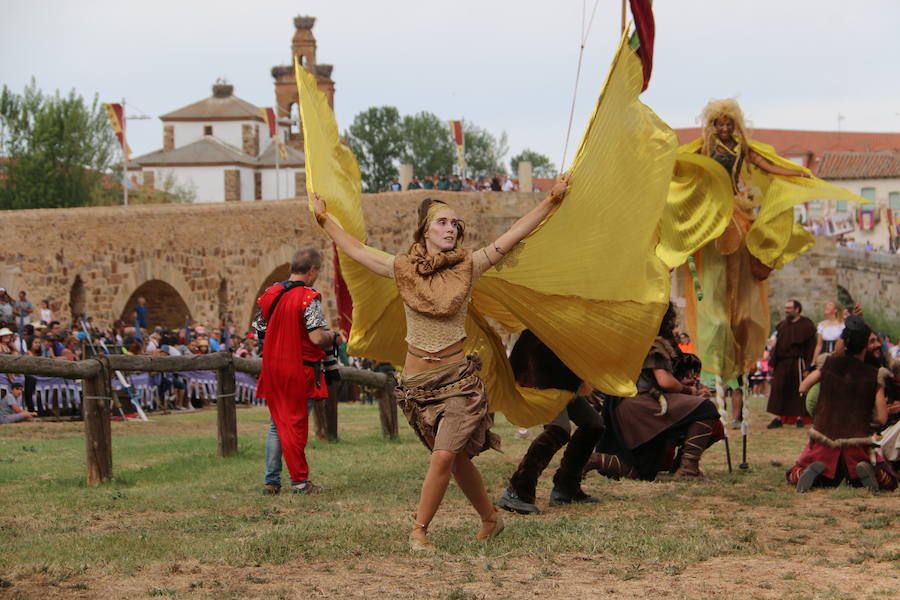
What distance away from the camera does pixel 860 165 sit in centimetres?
8594

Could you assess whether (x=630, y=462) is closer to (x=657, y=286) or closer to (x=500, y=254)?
(x=657, y=286)

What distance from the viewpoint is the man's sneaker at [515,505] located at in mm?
7399

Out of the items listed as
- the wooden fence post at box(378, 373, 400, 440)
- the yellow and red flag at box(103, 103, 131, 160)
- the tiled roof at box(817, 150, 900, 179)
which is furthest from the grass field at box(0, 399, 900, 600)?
the tiled roof at box(817, 150, 900, 179)

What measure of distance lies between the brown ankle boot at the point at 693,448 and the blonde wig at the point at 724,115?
2.78 metres

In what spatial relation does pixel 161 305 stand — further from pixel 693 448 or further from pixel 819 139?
pixel 819 139

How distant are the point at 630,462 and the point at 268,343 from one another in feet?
8.49

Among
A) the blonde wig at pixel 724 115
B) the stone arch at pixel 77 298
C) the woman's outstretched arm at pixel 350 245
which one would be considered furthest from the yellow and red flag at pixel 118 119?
the woman's outstretched arm at pixel 350 245

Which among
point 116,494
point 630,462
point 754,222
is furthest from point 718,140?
point 116,494

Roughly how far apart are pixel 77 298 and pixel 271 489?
2642cm

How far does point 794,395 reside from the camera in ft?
47.5

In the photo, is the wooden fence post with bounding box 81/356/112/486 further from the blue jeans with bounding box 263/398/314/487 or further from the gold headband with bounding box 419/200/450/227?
the gold headband with bounding box 419/200/450/227

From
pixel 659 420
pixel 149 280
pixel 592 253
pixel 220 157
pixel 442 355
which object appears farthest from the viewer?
pixel 220 157

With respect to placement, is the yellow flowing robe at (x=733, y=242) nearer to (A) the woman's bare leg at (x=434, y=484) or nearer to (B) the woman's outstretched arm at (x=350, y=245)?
(B) the woman's outstretched arm at (x=350, y=245)

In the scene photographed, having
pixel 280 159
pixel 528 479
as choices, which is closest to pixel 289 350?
pixel 528 479
